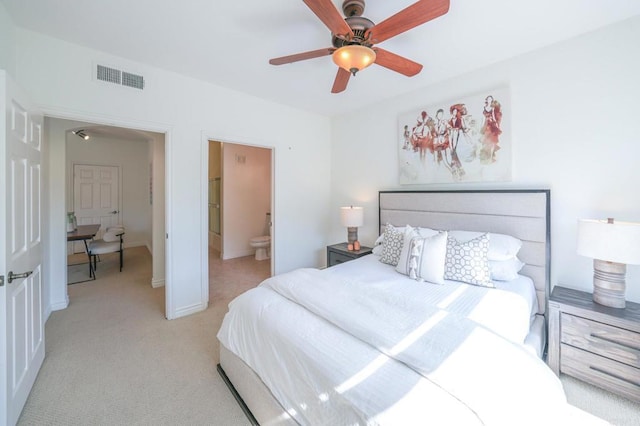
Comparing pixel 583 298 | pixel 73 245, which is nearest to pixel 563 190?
pixel 583 298

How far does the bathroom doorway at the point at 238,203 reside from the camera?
17.7 feet

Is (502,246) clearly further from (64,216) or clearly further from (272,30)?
(64,216)

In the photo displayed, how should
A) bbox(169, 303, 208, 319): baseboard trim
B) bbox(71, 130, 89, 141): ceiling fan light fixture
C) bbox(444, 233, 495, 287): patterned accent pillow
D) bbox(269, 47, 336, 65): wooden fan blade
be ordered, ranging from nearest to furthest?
1. bbox(269, 47, 336, 65): wooden fan blade
2. bbox(444, 233, 495, 287): patterned accent pillow
3. bbox(169, 303, 208, 319): baseboard trim
4. bbox(71, 130, 89, 141): ceiling fan light fixture

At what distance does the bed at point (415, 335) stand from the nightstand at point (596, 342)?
169mm

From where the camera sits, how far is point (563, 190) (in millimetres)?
2201

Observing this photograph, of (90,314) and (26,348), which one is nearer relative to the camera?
(26,348)

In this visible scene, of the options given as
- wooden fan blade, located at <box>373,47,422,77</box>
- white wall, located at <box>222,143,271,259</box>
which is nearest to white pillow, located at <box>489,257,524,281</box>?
wooden fan blade, located at <box>373,47,422,77</box>

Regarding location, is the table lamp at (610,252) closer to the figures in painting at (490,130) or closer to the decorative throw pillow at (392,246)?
the figures in painting at (490,130)

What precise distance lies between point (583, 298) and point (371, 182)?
2412 mm

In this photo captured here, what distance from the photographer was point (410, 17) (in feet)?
4.73

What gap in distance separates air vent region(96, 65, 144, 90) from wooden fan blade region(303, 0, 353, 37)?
2.16 meters

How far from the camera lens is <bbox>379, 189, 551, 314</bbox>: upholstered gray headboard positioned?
223cm

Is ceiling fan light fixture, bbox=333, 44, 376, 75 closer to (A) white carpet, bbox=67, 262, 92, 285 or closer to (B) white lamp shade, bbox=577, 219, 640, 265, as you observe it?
(B) white lamp shade, bbox=577, 219, 640, 265

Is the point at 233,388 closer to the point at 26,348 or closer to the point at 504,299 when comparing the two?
the point at 26,348
